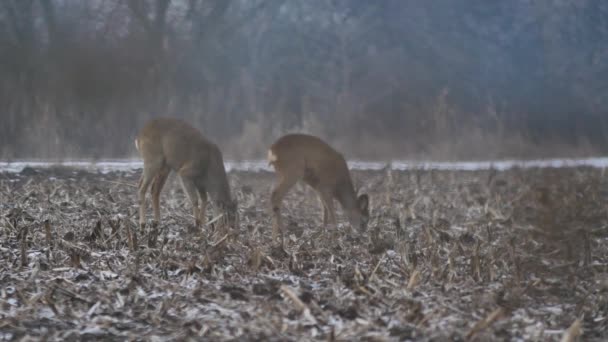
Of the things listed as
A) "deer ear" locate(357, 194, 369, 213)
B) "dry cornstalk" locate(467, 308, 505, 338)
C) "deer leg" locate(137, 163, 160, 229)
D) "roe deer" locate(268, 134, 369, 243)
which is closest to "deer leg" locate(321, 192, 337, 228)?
"roe deer" locate(268, 134, 369, 243)

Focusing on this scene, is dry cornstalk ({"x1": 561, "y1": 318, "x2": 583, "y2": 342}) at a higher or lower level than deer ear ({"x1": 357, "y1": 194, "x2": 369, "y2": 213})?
lower

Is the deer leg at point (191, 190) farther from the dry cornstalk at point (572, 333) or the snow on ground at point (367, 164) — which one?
the dry cornstalk at point (572, 333)

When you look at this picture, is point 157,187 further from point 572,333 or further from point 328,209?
point 572,333

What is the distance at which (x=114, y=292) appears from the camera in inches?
208

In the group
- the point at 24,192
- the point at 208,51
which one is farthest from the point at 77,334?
the point at 208,51

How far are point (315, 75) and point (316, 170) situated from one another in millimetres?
14323

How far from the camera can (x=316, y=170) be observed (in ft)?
35.0

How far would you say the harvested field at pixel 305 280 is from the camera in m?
4.63

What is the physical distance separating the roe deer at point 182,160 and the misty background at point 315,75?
641 centimetres

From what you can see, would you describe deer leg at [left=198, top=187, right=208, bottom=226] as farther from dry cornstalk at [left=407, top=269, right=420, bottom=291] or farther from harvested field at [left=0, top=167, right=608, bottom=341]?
dry cornstalk at [left=407, top=269, right=420, bottom=291]

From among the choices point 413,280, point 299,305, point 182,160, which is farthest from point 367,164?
point 299,305

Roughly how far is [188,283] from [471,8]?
21524 millimetres

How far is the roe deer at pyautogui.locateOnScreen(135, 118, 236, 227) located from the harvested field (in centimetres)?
113

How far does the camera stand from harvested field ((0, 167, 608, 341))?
4.63m
